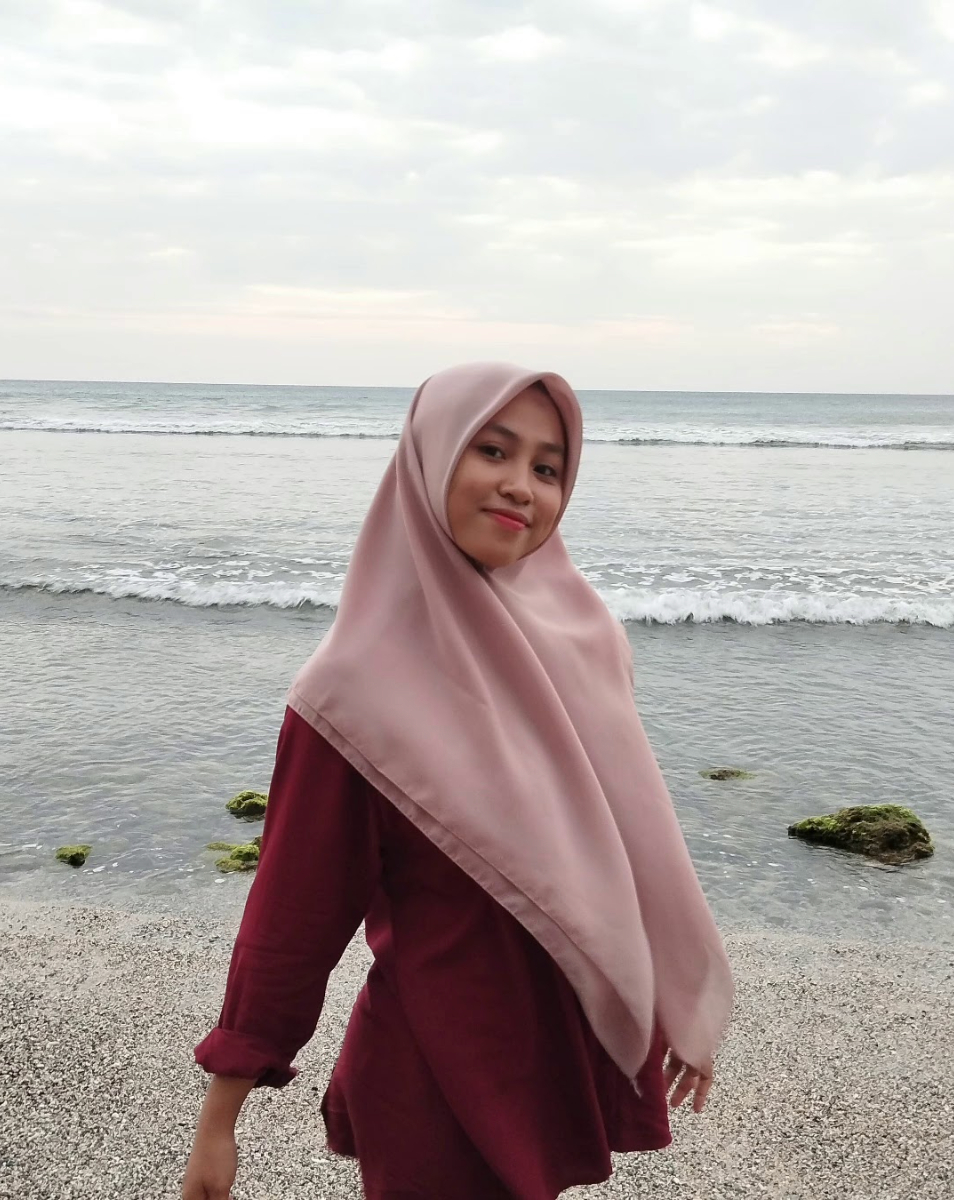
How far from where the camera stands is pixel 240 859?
4633 mm

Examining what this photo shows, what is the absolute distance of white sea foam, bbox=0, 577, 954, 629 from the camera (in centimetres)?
998

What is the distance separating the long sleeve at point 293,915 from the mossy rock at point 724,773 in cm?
462

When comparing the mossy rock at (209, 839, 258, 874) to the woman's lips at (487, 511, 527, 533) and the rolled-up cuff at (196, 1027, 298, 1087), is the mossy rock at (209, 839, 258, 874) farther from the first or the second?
the woman's lips at (487, 511, 527, 533)

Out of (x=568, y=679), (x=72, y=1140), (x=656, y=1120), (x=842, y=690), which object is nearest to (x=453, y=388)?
(x=568, y=679)

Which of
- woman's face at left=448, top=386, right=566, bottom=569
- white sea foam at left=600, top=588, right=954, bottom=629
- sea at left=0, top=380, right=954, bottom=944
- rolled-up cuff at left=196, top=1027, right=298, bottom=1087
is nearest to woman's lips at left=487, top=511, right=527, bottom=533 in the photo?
woman's face at left=448, top=386, right=566, bottom=569

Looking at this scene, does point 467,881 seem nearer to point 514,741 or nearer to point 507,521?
point 514,741

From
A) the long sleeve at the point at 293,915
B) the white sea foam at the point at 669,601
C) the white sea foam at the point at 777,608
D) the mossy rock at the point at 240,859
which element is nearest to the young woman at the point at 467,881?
the long sleeve at the point at 293,915

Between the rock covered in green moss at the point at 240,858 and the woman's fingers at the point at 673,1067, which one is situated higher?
the woman's fingers at the point at 673,1067

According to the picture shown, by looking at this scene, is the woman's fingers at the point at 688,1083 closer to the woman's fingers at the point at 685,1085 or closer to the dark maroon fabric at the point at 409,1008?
the woman's fingers at the point at 685,1085

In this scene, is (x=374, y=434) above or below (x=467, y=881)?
below

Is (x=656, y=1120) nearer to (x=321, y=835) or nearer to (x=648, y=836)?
(x=648, y=836)

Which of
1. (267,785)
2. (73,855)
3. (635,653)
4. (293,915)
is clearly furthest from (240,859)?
(635,653)

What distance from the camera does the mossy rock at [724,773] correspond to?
5.79 m

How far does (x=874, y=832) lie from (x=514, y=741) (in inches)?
156
